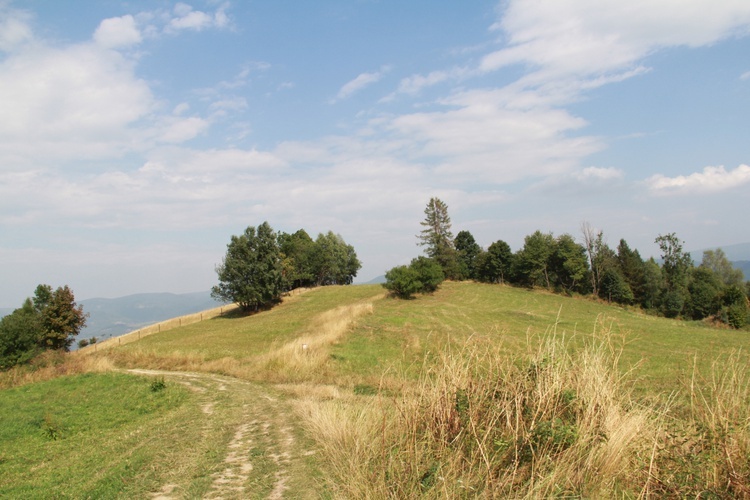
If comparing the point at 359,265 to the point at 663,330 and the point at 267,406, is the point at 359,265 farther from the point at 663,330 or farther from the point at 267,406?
the point at 267,406

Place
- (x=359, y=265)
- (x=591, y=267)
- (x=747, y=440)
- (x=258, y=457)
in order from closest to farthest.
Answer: (x=747, y=440) → (x=258, y=457) → (x=591, y=267) → (x=359, y=265)

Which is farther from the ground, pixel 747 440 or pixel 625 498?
pixel 747 440

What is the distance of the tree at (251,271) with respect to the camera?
190 feet

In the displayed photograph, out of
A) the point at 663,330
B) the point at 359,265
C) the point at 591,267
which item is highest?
the point at 359,265

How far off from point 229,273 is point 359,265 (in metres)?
45.8

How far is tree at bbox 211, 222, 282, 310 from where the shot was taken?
57969 millimetres

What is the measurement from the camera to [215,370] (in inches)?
749

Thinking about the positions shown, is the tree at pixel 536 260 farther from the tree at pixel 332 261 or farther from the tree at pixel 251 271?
the tree at pixel 251 271

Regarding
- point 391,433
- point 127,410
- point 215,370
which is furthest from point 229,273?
point 391,433

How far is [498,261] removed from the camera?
7419 centimetres

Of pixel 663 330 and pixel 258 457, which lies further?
pixel 663 330

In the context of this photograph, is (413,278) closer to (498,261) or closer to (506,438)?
(498,261)

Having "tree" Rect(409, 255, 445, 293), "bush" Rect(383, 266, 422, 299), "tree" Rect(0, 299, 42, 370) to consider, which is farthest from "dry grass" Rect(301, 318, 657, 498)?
"tree" Rect(409, 255, 445, 293)

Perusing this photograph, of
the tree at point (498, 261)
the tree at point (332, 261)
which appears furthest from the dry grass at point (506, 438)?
the tree at point (332, 261)
